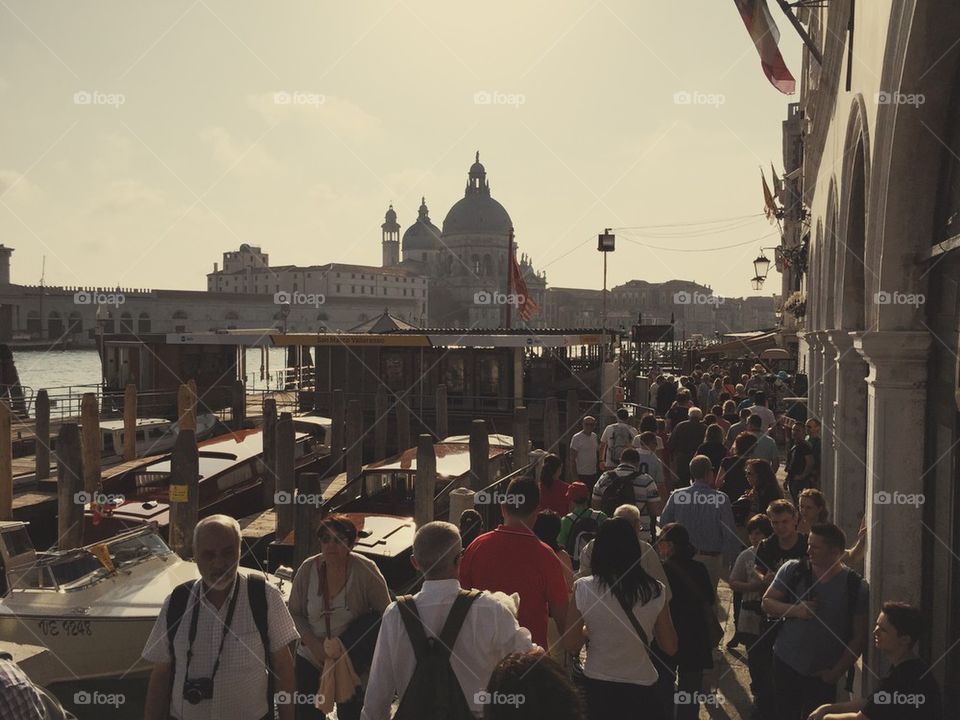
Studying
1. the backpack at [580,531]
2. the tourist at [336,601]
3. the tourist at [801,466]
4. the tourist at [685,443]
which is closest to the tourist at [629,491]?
the backpack at [580,531]

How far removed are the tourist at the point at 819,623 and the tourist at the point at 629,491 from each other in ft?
6.37

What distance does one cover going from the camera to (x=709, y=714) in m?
5.14

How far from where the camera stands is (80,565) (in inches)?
303

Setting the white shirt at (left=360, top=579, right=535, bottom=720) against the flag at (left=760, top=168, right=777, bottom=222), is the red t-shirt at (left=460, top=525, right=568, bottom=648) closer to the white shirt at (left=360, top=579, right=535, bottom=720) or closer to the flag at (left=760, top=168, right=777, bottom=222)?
the white shirt at (left=360, top=579, right=535, bottom=720)

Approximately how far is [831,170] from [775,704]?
7.05 meters

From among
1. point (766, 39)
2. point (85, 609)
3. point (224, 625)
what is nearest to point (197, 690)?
point (224, 625)

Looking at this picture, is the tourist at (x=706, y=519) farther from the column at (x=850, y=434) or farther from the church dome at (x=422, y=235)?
the church dome at (x=422, y=235)

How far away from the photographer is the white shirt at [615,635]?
3668 mm

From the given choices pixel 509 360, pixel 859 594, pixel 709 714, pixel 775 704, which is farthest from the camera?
pixel 509 360

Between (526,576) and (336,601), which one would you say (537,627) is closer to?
(526,576)

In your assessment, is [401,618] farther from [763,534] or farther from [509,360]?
[509,360]

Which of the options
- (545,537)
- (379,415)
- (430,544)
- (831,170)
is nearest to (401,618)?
(430,544)

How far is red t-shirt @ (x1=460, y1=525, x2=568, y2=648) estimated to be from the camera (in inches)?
156

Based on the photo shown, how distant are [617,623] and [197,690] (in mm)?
1771
